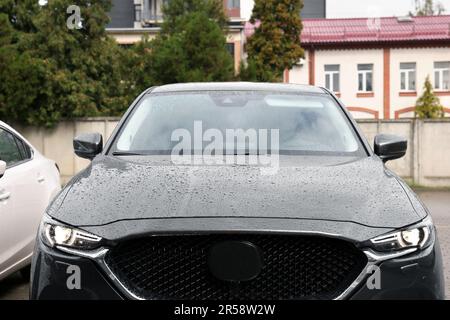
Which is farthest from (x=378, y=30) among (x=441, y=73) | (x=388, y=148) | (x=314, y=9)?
(x=388, y=148)

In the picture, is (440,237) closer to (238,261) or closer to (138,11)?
(238,261)

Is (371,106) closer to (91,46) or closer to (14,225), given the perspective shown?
(91,46)

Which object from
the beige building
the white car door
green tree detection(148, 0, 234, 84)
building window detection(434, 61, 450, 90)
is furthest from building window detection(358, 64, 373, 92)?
the white car door

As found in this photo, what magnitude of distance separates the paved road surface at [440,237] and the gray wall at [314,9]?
37.3m

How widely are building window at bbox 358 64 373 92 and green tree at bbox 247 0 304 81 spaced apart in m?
6.31

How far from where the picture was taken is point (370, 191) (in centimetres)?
381

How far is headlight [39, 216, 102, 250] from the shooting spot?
134 inches

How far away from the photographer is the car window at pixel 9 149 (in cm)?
627

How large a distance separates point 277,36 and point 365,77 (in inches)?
318

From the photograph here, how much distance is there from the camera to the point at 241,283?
3.33 meters

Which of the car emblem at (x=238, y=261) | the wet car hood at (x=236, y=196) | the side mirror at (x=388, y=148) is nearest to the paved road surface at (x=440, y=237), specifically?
the side mirror at (x=388, y=148)

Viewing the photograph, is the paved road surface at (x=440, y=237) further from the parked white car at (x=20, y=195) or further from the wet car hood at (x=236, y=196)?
the wet car hood at (x=236, y=196)

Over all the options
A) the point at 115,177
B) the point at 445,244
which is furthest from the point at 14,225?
the point at 445,244

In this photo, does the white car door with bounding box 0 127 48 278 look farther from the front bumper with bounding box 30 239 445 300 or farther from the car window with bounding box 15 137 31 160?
the front bumper with bounding box 30 239 445 300
